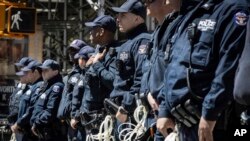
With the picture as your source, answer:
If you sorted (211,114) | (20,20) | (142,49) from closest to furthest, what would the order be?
(211,114) → (142,49) → (20,20)

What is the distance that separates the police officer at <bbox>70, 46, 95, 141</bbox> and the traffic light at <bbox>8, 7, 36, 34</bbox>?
23.8 feet

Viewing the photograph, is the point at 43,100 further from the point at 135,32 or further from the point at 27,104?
the point at 135,32

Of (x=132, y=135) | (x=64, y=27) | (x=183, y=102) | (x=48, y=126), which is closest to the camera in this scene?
(x=183, y=102)

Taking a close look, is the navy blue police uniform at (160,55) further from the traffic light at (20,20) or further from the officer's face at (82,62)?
the traffic light at (20,20)

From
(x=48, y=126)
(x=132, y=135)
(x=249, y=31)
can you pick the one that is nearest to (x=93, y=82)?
(x=132, y=135)

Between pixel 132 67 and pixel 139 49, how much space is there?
27 cm

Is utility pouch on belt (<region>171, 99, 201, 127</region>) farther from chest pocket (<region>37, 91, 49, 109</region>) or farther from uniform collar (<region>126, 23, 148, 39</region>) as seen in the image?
chest pocket (<region>37, 91, 49, 109</region>)

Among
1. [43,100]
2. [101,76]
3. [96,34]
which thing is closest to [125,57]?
[101,76]

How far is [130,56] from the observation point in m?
7.44

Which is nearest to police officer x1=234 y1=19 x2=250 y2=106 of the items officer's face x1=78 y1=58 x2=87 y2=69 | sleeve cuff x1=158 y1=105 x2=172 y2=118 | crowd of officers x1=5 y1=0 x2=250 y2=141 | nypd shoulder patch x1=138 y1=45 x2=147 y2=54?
crowd of officers x1=5 y1=0 x2=250 y2=141

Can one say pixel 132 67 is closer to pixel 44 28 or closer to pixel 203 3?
pixel 203 3

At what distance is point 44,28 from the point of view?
19062 millimetres

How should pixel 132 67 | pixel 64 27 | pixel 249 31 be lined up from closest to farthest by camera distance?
1. pixel 249 31
2. pixel 132 67
3. pixel 64 27

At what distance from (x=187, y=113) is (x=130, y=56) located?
9.13 feet
